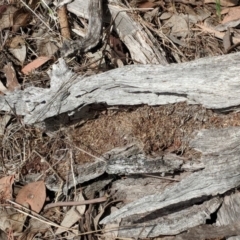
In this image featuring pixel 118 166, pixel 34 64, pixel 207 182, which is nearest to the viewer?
pixel 207 182

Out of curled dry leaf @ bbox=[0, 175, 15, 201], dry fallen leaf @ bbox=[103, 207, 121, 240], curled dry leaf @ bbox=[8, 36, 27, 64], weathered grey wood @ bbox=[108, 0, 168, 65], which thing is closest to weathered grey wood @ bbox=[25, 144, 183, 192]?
Result: curled dry leaf @ bbox=[0, 175, 15, 201]

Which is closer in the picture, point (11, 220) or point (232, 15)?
point (11, 220)

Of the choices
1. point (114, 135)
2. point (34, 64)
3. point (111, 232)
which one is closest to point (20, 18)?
point (34, 64)

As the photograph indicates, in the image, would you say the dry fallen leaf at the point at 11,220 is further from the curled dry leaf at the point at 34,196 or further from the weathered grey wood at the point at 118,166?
the weathered grey wood at the point at 118,166

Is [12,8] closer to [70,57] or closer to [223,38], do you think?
[70,57]

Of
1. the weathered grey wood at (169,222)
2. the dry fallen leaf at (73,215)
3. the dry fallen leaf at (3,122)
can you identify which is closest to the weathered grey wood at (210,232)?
the weathered grey wood at (169,222)

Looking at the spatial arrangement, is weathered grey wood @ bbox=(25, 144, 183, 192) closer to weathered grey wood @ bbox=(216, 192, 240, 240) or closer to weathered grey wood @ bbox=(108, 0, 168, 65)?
weathered grey wood @ bbox=(216, 192, 240, 240)

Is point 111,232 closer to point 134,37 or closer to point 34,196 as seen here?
point 34,196
